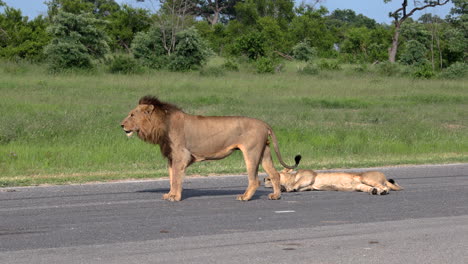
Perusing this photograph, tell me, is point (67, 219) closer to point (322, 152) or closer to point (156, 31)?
point (322, 152)

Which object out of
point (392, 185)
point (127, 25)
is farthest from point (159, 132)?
point (127, 25)

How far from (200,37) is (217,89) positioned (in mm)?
10030

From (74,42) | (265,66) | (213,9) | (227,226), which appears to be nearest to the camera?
(227,226)

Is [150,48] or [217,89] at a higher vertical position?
[150,48]

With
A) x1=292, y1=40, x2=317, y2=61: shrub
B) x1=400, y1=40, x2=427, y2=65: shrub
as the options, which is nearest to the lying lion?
x1=292, y1=40, x2=317, y2=61: shrub

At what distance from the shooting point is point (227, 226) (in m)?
8.71

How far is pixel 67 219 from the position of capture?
9.16 meters

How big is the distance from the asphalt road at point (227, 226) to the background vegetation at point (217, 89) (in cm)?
301

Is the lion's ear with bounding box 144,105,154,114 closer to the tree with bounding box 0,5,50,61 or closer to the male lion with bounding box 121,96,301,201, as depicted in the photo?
the male lion with bounding box 121,96,301,201

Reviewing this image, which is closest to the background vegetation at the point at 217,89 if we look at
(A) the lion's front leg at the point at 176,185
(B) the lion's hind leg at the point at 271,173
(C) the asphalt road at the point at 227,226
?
(C) the asphalt road at the point at 227,226

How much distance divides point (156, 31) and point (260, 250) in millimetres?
35415

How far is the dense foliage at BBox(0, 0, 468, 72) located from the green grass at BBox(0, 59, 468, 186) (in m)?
2.62

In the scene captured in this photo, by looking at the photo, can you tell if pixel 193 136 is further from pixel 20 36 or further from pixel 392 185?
pixel 20 36

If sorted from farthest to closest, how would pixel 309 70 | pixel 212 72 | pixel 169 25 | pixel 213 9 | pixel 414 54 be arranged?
pixel 213 9
pixel 414 54
pixel 169 25
pixel 309 70
pixel 212 72
